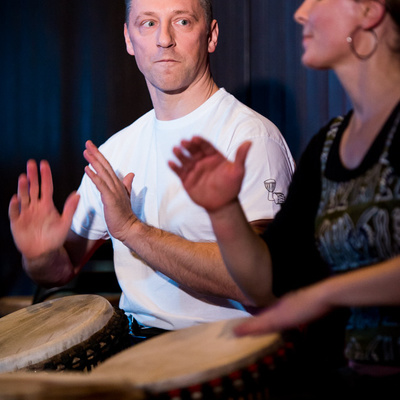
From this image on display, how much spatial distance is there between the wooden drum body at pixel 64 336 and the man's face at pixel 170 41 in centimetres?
78

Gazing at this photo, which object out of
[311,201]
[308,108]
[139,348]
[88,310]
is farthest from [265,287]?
[308,108]

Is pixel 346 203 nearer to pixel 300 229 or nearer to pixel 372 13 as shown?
pixel 300 229

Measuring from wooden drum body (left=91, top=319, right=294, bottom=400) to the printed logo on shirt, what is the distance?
2.20 ft

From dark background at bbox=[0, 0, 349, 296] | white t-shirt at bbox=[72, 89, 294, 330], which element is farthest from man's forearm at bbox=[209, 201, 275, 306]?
dark background at bbox=[0, 0, 349, 296]

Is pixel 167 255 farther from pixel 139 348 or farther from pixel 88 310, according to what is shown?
pixel 139 348

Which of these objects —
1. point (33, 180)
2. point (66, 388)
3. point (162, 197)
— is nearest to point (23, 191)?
point (33, 180)

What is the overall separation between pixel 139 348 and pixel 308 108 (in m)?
1.84

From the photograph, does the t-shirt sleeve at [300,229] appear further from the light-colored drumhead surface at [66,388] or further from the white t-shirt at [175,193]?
the light-colored drumhead surface at [66,388]

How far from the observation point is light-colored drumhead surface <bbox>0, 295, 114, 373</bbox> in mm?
1439

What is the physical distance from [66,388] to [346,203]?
0.67m

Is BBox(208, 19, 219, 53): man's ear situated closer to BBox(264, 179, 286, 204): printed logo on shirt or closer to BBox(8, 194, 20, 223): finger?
BBox(264, 179, 286, 204): printed logo on shirt

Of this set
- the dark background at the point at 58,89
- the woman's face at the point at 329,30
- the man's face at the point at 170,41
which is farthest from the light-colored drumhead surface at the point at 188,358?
the dark background at the point at 58,89

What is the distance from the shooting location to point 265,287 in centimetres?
139

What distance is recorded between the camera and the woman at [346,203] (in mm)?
1068
